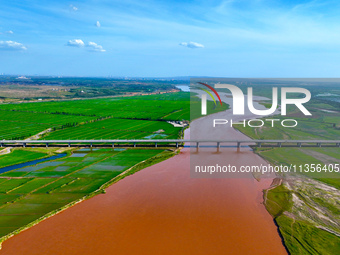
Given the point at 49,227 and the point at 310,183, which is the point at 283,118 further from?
the point at 49,227

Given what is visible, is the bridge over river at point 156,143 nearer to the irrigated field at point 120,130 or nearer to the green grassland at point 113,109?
the irrigated field at point 120,130

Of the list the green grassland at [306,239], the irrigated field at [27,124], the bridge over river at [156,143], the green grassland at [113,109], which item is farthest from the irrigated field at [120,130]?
the green grassland at [306,239]

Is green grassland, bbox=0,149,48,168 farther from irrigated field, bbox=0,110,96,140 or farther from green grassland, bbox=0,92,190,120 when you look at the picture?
green grassland, bbox=0,92,190,120

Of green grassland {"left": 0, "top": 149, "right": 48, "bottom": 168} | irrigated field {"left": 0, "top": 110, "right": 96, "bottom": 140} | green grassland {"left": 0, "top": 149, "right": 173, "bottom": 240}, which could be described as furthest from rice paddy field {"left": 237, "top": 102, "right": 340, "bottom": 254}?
irrigated field {"left": 0, "top": 110, "right": 96, "bottom": 140}

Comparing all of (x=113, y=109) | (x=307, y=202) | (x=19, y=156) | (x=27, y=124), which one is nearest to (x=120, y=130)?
(x=19, y=156)

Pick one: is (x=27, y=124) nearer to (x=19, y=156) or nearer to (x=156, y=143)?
(x=19, y=156)
